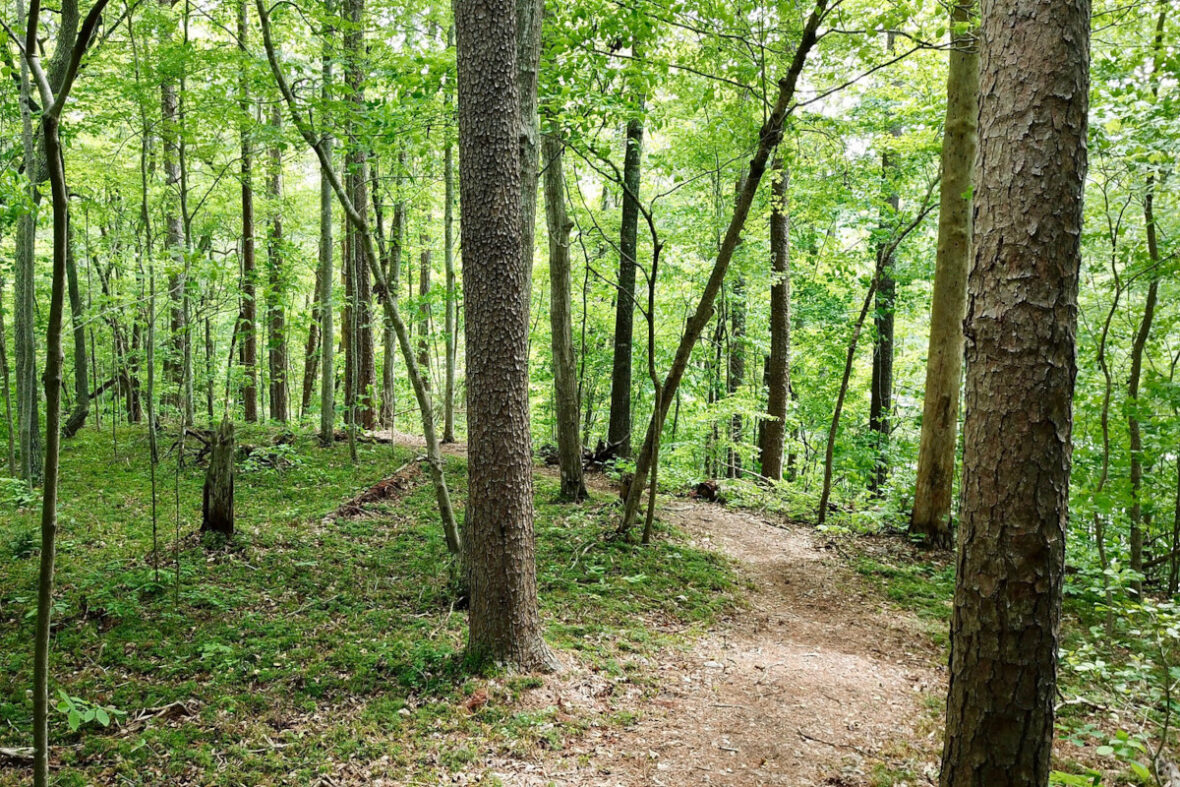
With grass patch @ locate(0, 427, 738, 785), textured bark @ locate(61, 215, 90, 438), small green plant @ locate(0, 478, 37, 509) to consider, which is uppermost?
textured bark @ locate(61, 215, 90, 438)

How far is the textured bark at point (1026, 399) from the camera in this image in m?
2.14

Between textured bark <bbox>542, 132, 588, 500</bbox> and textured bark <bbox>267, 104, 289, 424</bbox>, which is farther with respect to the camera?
textured bark <bbox>267, 104, 289, 424</bbox>

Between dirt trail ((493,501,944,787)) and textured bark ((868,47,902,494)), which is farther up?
textured bark ((868,47,902,494))

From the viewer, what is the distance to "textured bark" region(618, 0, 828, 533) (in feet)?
17.8

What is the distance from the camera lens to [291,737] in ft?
11.7

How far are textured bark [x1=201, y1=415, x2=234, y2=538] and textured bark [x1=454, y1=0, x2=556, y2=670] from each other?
3.41m

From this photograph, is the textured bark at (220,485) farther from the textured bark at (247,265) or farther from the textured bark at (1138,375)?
the textured bark at (1138,375)

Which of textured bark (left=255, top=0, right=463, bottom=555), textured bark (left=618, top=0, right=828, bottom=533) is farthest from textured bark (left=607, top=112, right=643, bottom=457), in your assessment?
textured bark (left=255, top=0, right=463, bottom=555)

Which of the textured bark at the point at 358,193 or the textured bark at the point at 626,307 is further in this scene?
the textured bark at the point at 626,307

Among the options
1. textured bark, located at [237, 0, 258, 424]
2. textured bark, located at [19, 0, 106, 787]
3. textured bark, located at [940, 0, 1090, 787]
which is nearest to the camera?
textured bark, located at [19, 0, 106, 787]

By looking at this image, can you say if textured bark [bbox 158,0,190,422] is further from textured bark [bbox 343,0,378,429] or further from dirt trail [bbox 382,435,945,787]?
dirt trail [bbox 382,435,945,787]

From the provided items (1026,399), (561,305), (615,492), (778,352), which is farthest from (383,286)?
(778,352)

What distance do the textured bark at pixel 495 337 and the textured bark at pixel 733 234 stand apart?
2603 millimetres

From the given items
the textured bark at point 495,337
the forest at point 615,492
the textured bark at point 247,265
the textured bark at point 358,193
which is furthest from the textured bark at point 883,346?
the textured bark at point 247,265
